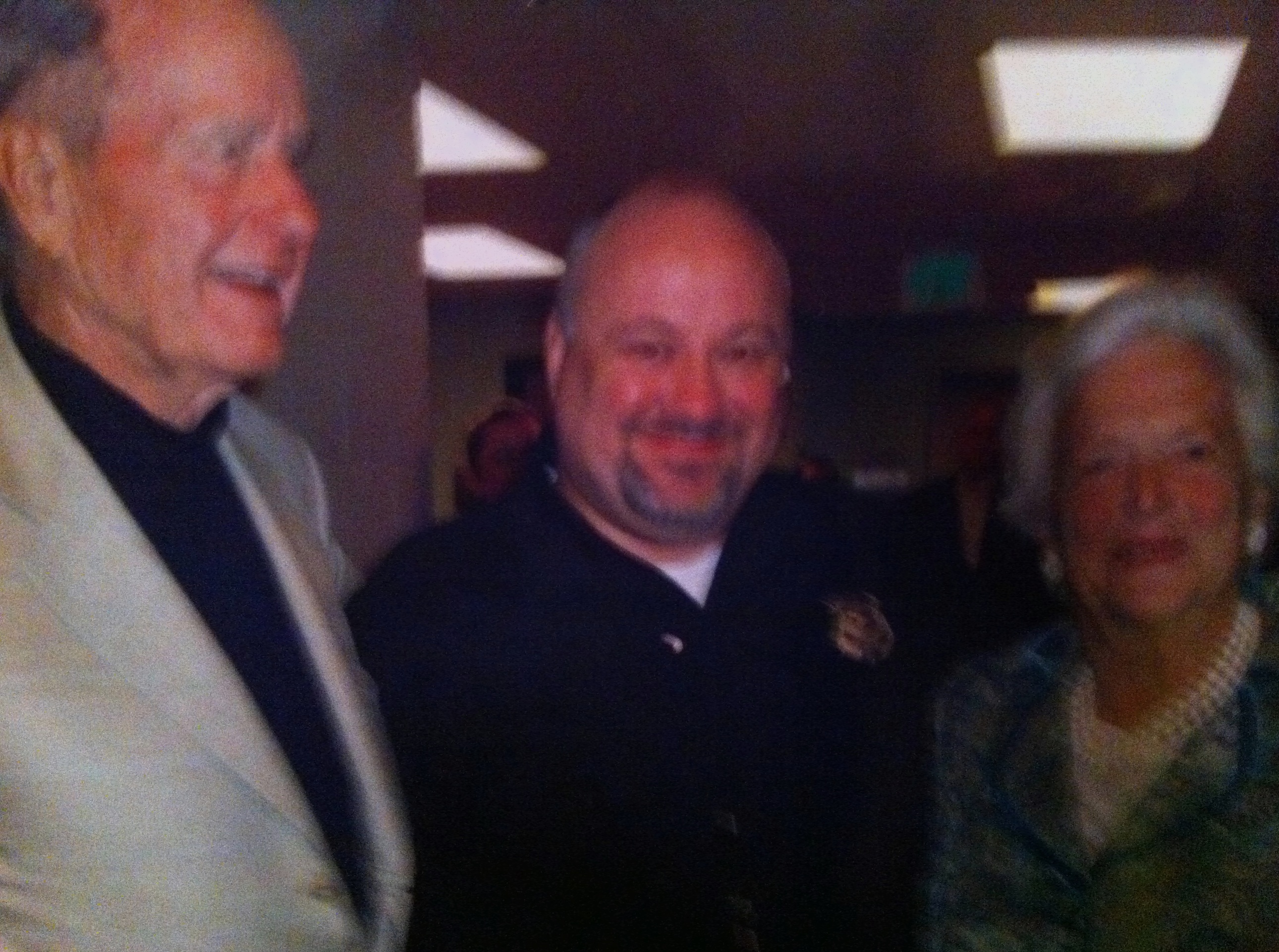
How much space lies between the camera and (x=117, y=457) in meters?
0.76

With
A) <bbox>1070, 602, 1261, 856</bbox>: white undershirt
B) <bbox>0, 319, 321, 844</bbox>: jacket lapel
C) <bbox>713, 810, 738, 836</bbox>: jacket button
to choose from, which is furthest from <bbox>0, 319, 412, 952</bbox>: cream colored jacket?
<bbox>1070, 602, 1261, 856</bbox>: white undershirt

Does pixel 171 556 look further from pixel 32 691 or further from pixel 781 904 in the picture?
pixel 781 904

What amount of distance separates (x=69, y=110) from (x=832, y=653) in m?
0.63

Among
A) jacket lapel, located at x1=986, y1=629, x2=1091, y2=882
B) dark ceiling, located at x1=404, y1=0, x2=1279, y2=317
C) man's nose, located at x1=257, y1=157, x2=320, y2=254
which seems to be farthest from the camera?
dark ceiling, located at x1=404, y1=0, x2=1279, y2=317

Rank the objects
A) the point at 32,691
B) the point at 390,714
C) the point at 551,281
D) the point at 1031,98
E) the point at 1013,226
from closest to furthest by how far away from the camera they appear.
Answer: the point at 32,691
the point at 390,714
the point at 551,281
the point at 1013,226
the point at 1031,98

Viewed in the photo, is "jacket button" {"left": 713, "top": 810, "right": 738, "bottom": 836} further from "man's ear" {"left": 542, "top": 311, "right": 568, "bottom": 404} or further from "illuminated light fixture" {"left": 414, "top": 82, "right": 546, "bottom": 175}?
"illuminated light fixture" {"left": 414, "top": 82, "right": 546, "bottom": 175}

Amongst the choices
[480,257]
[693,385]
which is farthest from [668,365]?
[480,257]

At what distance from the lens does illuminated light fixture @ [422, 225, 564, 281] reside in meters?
1.01

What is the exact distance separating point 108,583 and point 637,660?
1.23 feet

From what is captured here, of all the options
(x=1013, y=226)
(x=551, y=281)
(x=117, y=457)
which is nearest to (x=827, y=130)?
(x=1013, y=226)

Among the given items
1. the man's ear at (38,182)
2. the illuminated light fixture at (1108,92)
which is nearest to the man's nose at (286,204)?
the man's ear at (38,182)

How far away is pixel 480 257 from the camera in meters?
1.11

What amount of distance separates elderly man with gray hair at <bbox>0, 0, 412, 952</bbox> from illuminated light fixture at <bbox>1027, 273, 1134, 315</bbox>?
1.71 ft

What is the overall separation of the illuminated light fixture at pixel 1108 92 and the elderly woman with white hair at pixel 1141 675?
27cm
